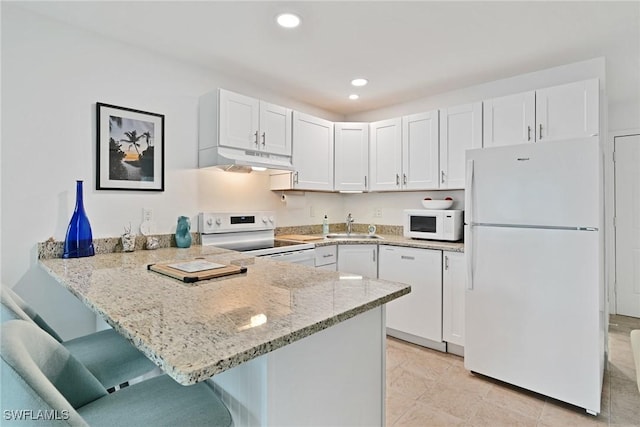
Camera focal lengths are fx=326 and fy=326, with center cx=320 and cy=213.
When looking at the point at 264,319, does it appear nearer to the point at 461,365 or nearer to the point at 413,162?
the point at 461,365

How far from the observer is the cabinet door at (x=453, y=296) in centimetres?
264

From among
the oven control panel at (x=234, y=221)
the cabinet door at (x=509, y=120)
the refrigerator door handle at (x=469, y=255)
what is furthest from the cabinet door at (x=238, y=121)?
the cabinet door at (x=509, y=120)

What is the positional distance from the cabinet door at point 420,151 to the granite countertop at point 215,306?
6.43 feet

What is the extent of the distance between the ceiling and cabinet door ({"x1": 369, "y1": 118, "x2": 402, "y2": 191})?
527 millimetres

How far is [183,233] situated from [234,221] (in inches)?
19.0

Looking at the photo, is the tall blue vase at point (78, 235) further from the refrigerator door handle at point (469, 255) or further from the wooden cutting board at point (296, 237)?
the refrigerator door handle at point (469, 255)

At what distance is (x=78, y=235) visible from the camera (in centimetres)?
198

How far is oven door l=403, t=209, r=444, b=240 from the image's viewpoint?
9.63 feet

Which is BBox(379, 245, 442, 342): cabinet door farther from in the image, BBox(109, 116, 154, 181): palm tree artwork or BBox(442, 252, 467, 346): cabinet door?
BBox(109, 116, 154, 181): palm tree artwork

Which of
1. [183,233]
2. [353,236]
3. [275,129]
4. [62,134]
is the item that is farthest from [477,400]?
[62,134]

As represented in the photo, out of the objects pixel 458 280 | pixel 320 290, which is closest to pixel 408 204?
pixel 458 280

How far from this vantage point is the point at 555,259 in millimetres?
2014

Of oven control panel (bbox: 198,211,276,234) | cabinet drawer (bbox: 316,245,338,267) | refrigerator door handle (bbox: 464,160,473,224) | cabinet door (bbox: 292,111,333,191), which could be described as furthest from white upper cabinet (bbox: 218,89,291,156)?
refrigerator door handle (bbox: 464,160,473,224)

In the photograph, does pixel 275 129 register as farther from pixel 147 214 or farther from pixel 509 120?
pixel 509 120
